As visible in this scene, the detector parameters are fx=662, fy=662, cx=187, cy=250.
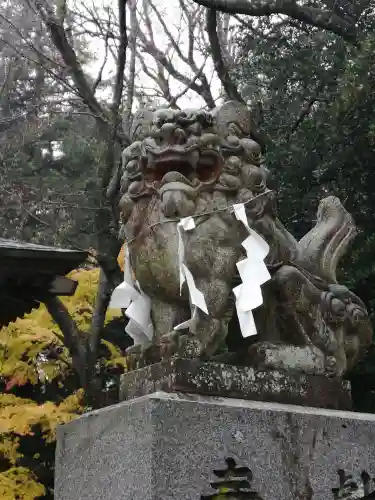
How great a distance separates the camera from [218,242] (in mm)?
2951

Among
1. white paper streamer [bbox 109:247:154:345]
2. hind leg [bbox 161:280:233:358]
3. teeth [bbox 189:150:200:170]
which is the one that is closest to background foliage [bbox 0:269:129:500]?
white paper streamer [bbox 109:247:154:345]

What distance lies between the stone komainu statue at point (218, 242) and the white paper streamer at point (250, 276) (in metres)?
0.08

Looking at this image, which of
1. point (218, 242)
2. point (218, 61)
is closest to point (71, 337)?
point (218, 61)

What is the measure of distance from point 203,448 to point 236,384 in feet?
1.19

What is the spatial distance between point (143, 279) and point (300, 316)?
75cm

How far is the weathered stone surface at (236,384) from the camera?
2621mm

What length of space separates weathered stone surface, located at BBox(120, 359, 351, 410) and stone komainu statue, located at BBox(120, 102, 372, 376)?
67mm

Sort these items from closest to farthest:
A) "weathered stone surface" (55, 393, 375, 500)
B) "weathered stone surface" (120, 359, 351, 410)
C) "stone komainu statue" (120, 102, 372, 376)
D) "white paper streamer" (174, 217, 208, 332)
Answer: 1. "weathered stone surface" (55, 393, 375, 500)
2. "weathered stone surface" (120, 359, 351, 410)
3. "white paper streamer" (174, 217, 208, 332)
4. "stone komainu statue" (120, 102, 372, 376)

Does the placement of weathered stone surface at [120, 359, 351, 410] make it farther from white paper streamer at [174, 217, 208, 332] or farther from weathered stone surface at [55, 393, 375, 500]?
white paper streamer at [174, 217, 208, 332]

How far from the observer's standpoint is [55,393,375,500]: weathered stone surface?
2389mm

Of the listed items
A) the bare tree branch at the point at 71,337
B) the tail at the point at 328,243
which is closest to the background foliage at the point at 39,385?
the bare tree branch at the point at 71,337

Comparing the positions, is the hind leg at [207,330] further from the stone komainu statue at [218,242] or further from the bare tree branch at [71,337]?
the bare tree branch at [71,337]

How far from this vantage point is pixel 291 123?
7215mm

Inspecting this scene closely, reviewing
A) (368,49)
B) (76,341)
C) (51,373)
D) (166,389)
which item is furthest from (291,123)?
(166,389)
